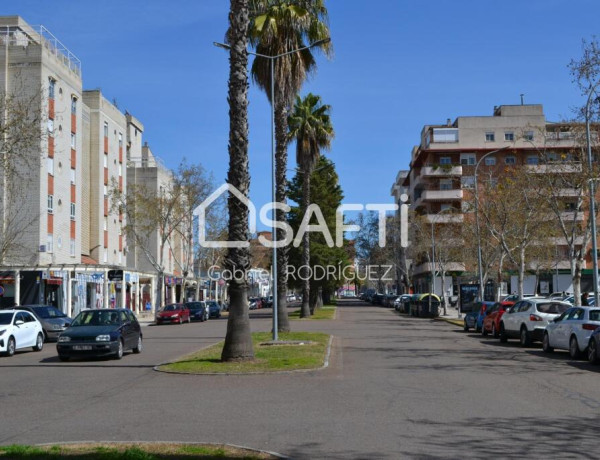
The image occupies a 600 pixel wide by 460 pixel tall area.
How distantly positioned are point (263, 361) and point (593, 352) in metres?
8.17

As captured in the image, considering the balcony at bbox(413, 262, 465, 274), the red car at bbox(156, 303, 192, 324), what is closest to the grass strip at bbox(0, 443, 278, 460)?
the red car at bbox(156, 303, 192, 324)

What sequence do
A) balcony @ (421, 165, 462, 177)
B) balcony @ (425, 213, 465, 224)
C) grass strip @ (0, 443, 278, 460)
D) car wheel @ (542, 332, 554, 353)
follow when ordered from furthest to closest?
balcony @ (421, 165, 462, 177) → balcony @ (425, 213, 465, 224) → car wheel @ (542, 332, 554, 353) → grass strip @ (0, 443, 278, 460)

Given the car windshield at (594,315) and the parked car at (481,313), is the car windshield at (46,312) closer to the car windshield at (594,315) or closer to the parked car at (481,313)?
the parked car at (481,313)

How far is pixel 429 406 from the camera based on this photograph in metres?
12.0

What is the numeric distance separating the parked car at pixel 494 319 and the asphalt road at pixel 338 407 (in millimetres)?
10167

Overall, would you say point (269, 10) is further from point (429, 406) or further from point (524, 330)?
point (429, 406)

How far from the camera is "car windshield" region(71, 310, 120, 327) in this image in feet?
75.4

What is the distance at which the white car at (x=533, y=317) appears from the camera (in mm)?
25688

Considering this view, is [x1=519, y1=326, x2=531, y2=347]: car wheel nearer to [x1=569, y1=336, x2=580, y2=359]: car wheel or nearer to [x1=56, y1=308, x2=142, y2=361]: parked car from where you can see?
[x1=569, y1=336, x2=580, y2=359]: car wheel

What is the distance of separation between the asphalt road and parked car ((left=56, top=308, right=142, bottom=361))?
732 mm

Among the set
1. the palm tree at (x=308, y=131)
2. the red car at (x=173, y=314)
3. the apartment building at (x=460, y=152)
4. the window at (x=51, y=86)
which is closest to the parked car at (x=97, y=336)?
the palm tree at (x=308, y=131)

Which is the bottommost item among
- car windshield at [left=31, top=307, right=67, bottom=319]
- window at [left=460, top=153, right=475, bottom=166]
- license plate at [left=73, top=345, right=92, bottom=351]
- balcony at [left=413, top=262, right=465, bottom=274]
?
license plate at [left=73, top=345, right=92, bottom=351]

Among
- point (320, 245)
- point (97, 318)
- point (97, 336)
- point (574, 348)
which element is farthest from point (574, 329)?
point (320, 245)

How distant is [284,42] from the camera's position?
2911cm
